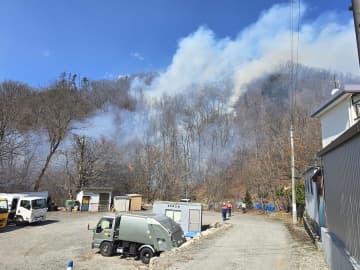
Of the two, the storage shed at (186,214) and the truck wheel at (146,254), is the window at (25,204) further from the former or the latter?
the truck wheel at (146,254)

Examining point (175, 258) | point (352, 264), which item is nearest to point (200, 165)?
point (175, 258)

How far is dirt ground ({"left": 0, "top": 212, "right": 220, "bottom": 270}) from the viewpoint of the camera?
44.2 feet

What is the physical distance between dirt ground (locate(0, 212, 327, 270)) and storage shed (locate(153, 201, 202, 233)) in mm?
2306

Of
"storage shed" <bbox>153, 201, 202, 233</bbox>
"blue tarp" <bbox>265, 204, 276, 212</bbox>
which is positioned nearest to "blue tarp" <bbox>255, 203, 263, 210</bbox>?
"blue tarp" <bbox>265, 204, 276, 212</bbox>

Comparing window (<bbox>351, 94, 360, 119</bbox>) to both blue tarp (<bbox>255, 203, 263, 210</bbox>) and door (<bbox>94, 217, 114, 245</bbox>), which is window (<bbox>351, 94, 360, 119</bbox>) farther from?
blue tarp (<bbox>255, 203, 263, 210</bbox>)

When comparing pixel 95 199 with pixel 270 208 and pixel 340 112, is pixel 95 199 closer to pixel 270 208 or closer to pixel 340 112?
pixel 270 208

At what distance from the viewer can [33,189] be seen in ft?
142

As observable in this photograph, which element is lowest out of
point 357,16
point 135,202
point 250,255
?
point 250,255

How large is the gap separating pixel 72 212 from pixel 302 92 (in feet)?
166

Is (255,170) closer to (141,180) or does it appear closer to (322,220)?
(141,180)

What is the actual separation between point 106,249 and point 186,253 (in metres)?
5.17

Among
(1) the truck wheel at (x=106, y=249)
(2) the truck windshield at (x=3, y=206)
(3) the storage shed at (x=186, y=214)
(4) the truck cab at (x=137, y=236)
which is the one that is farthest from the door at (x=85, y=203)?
(1) the truck wheel at (x=106, y=249)

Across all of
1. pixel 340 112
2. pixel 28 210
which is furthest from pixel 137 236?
pixel 28 210

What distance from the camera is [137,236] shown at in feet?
48.3
